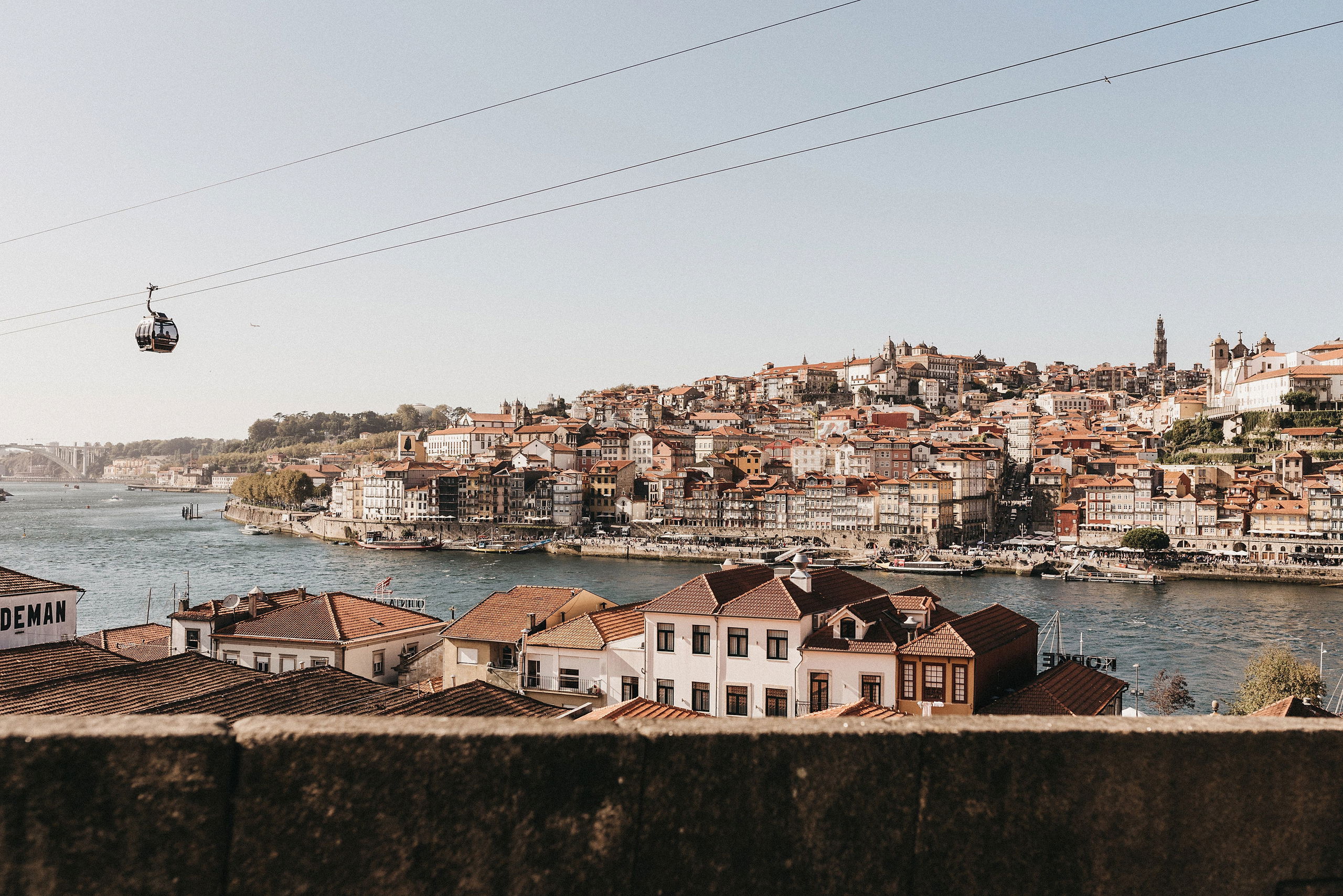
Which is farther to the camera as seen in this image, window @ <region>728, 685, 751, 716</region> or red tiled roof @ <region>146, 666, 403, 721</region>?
window @ <region>728, 685, 751, 716</region>

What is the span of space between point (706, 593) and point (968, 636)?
406 centimetres

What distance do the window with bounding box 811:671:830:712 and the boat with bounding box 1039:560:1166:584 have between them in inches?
1650

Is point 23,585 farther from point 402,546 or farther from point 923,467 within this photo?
point 923,467

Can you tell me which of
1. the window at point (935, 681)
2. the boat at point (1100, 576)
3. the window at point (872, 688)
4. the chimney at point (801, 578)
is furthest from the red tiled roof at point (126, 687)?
the boat at point (1100, 576)

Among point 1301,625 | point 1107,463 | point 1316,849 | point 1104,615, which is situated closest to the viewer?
point 1316,849

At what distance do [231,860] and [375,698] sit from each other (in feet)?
27.8

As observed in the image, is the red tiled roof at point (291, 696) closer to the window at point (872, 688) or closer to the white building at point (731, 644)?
the white building at point (731, 644)

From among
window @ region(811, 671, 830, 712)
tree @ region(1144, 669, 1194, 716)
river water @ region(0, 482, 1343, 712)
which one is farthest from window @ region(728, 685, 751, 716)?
river water @ region(0, 482, 1343, 712)

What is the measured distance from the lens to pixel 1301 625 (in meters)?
35.8

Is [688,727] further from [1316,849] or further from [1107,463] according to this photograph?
[1107,463]

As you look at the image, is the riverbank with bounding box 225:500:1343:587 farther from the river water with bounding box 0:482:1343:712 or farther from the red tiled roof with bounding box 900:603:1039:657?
the red tiled roof with bounding box 900:603:1039:657

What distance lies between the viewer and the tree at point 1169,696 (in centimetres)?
2156

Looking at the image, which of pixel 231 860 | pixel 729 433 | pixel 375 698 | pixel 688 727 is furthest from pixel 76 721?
pixel 729 433

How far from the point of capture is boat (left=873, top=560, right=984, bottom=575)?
2174 inches
